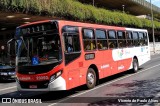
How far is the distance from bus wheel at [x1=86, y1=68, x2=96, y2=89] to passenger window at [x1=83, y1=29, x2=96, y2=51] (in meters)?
0.97

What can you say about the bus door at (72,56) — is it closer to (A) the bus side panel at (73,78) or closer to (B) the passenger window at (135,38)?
(A) the bus side panel at (73,78)

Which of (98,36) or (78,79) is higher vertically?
(98,36)

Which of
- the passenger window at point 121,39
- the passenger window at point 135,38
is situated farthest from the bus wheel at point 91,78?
the passenger window at point 135,38

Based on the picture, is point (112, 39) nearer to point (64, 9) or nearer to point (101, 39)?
point (101, 39)

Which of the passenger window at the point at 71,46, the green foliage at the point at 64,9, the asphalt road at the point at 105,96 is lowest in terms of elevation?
the asphalt road at the point at 105,96

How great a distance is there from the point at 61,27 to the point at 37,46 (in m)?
1.12

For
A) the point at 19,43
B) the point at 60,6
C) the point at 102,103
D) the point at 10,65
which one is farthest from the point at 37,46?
the point at 60,6

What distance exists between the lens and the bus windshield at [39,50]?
37.3 ft

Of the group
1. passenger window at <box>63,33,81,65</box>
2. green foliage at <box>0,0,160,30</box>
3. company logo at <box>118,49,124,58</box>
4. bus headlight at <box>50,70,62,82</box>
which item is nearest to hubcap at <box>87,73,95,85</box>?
passenger window at <box>63,33,81,65</box>

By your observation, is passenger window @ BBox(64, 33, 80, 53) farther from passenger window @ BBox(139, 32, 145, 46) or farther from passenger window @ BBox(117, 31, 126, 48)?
passenger window @ BBox(139, 32, 145, 46)

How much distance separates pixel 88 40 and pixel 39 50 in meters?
2.66

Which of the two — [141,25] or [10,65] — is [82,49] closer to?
[10,65]

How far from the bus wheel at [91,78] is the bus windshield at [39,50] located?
2385 mm

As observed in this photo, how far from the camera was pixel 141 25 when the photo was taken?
5822 cm
